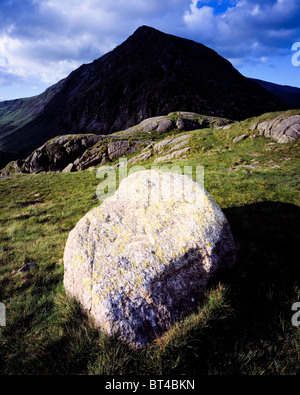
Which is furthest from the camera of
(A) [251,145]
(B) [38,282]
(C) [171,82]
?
(C) [171,82]

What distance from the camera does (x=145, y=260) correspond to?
4.28 metres

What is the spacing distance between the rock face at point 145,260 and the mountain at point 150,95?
120897 millimetres

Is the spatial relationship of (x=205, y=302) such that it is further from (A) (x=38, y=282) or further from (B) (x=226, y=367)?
(A) (x=38, y=282)

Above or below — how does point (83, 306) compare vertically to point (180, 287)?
below

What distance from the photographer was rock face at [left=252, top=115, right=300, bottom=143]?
77.7 ft

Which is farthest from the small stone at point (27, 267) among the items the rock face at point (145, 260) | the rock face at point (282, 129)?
the rock face at point (282, 129)

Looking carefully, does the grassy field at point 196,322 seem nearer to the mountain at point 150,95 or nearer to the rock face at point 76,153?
the rock face at point 76,153

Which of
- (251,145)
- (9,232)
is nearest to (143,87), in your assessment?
(251,145)

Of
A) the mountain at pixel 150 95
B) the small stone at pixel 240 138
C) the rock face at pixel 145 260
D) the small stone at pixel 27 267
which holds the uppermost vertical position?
the mountain at pixel 150 95

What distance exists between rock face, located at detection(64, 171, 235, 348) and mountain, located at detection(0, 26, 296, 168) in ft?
397

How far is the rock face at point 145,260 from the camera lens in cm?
377

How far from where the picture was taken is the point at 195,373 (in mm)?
3229

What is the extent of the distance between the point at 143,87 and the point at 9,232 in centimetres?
16693

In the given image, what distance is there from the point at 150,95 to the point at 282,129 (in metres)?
128
